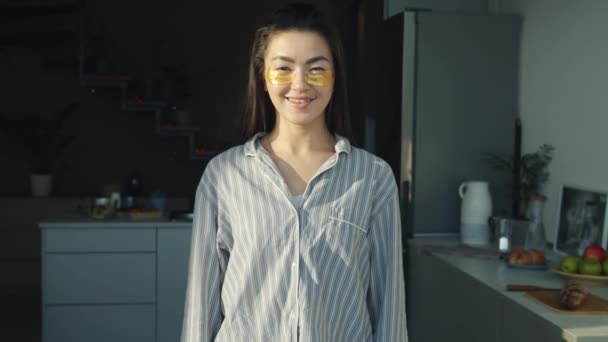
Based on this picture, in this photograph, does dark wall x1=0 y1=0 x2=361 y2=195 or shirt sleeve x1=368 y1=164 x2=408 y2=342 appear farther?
dark wall x1=0 y1=0 x2=361 y2=195

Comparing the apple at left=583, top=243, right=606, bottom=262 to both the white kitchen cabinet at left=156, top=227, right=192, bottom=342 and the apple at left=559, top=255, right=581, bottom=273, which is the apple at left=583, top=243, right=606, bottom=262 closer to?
the apple at left=559, top=255, right=581, bottom=273

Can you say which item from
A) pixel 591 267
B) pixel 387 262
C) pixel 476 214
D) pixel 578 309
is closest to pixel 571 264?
pixel 591 267

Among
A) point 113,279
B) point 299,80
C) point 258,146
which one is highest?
point 299,80

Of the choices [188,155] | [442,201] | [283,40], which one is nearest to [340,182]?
[283,40]

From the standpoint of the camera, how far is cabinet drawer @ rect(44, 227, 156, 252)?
155 inches

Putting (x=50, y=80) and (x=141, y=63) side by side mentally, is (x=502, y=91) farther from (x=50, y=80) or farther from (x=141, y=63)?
(x=50, y=80)

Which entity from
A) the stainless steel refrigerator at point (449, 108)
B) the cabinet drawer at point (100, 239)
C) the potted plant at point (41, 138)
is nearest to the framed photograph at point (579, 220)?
the stainless steel refrigerator at point (449, 108)

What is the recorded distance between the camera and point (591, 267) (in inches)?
95.1

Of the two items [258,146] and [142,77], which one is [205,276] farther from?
[142,77]

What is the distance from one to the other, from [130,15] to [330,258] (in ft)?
19.3

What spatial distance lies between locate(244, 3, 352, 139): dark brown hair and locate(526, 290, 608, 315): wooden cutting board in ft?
2.97

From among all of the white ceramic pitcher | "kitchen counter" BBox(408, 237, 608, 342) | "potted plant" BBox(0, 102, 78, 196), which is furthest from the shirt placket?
"potted plant" BBox(0, 102, 78, 196)

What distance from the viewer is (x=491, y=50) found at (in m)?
3.55

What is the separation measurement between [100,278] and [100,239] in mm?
209
